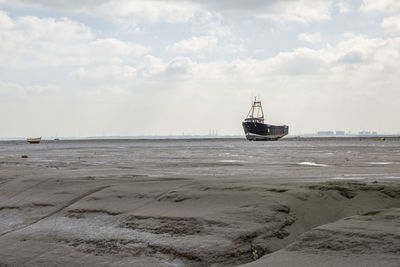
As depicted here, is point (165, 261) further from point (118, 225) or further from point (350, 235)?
point (350, 235)

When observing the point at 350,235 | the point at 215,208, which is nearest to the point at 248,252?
the point at 350,235

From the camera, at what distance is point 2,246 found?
4609 mm

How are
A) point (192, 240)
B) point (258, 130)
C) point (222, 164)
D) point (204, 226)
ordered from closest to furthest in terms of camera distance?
1. point (192, 240)
2. point (204, 226)
3. point (222, 164)
4. point (258, 130)

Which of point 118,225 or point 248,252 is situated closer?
point 248,252

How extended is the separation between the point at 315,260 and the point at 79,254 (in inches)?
101

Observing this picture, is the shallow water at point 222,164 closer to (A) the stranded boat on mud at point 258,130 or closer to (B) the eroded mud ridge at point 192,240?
(B) the eroded mud ridge at point 192,240

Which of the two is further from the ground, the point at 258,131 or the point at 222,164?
the point at 258,131

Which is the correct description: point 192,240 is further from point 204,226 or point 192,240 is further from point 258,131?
point 258,131

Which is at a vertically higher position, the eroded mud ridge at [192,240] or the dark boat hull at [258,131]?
the dark boat hull at [258,131]

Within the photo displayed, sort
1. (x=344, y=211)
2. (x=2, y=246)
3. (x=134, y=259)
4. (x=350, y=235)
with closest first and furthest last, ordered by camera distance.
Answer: (x=350, y=235), (x=134, y=259), (x=2, y=246), (x=344, y=211)

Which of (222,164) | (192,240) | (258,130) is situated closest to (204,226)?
(192,240)

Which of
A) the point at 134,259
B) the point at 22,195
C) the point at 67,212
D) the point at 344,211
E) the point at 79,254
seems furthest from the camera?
the point at 22,195

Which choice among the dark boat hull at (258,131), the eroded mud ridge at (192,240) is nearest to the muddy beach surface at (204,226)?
the eroded mud ridge at (192,240)

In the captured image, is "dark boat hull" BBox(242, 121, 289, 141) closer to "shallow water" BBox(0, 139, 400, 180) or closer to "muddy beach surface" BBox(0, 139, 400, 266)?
"shallow water" BBox(0, 139, 400, 180)
